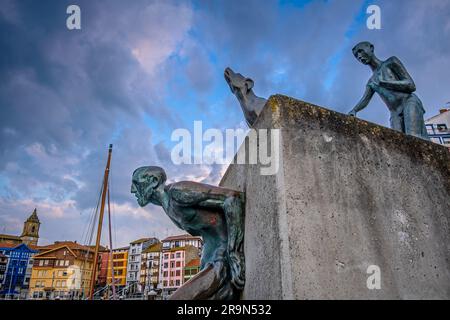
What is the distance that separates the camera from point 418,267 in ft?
6.79

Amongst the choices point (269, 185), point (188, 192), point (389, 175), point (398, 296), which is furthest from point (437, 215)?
point (188, 192)

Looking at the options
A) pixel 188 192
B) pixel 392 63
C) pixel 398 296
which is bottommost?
pixel 398 296

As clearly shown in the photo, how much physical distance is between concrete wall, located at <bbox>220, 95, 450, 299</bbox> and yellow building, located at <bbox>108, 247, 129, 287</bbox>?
99.9m

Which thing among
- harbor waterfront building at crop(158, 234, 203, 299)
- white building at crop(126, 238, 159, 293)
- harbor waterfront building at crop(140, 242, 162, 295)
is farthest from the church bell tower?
harbor waterfront building at crop(158, 234, 203, 299)

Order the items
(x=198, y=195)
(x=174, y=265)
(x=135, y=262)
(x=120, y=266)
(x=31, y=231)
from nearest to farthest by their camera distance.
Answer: (x=198, y=195) < (x=174, y=265) < (x=135, y=262) < (x=120, y=266) < (x=31, y=231)

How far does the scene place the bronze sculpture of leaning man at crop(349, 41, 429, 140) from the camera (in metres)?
3.47

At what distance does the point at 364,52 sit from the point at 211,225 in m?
2.98

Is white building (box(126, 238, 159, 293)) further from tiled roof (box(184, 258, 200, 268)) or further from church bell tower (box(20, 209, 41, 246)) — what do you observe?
church bell tower (box(20, 209, 41, 246))

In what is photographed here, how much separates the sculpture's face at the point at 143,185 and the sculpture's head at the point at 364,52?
3004mm

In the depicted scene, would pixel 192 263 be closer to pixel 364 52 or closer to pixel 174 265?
pixel 174 265

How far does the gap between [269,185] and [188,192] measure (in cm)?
70

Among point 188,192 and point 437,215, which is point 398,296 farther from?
point 188,192

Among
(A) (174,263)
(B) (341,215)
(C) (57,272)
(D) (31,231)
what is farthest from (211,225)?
(D) (31,231)

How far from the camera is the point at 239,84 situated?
12.7ft
